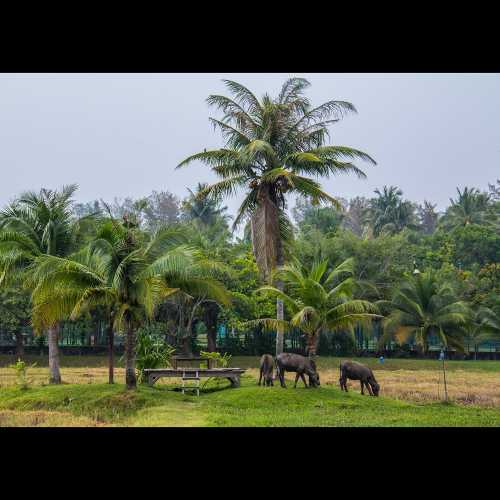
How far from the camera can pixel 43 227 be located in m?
18.8

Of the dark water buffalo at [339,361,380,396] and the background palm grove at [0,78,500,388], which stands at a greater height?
the background palm grove at [0,78,500,388]

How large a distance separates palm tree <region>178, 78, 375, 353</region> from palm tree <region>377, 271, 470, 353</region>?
1530 cm

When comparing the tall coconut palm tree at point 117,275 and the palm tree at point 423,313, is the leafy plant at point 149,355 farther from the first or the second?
the palm tree at point 423,313

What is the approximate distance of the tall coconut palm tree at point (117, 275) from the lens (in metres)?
14.2

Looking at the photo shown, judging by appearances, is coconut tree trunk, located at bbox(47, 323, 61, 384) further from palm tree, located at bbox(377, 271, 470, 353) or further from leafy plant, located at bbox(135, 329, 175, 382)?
palm tree, located at bbox(377, 271, 470, 353)

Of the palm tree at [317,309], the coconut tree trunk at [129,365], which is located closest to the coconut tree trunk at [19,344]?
the coconut tree trunk at [129,365]

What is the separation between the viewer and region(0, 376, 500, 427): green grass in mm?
11516

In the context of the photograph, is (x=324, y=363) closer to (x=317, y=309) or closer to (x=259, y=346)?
(x=259, y=346)

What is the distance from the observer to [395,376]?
24125mm

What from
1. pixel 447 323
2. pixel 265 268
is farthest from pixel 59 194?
pixel 447 323

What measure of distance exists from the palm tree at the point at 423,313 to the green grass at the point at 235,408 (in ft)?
60.7

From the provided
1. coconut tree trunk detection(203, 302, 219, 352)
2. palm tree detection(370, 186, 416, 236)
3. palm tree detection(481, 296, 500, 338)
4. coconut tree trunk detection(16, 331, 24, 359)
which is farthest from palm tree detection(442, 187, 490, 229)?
coconut tree trunk detection(16, 331, 24, 359)

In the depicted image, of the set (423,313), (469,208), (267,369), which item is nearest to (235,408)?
(267,369)
